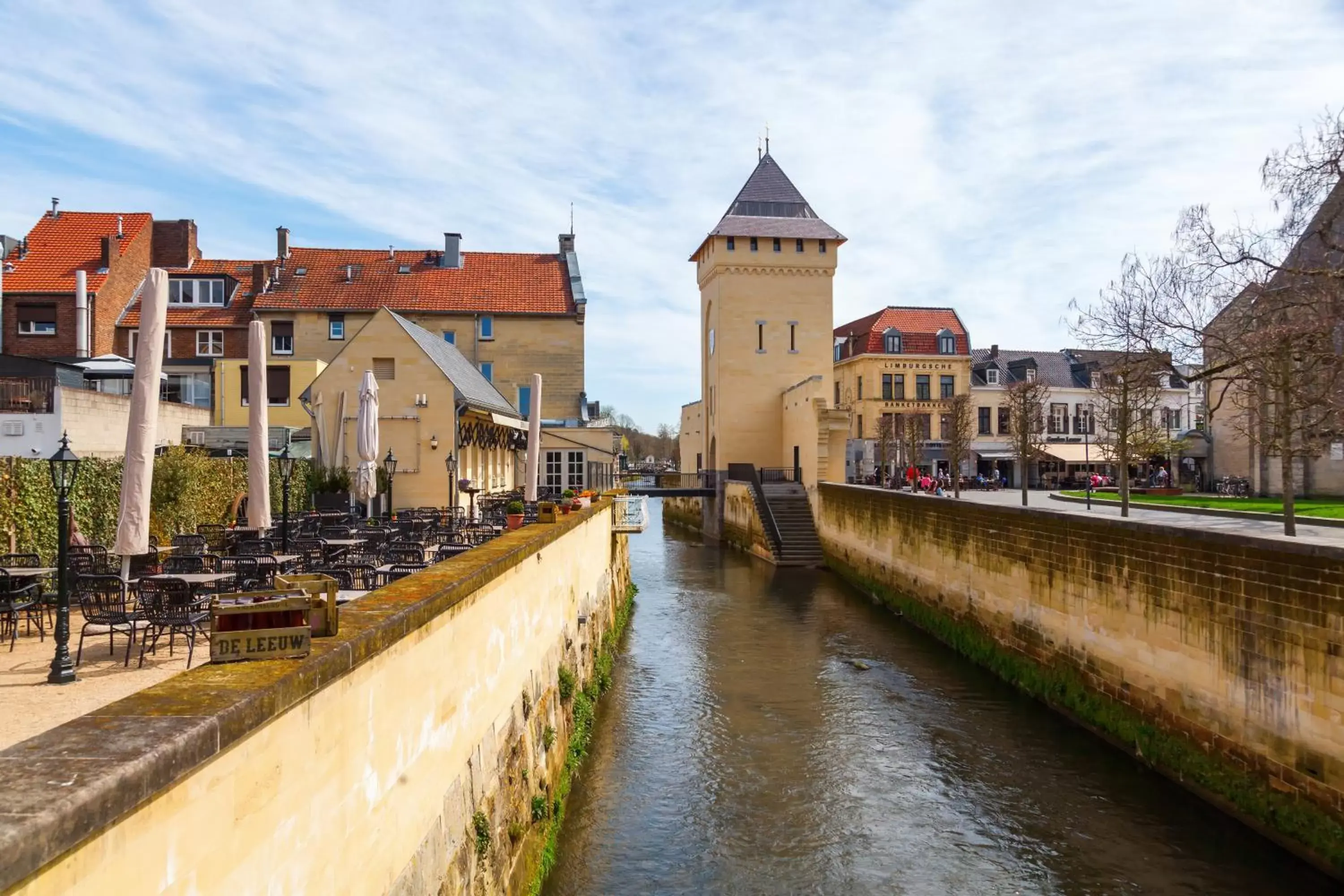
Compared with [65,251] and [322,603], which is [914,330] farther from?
[322,603]

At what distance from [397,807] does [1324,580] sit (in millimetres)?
8146

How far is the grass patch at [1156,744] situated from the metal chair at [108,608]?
33.9ft

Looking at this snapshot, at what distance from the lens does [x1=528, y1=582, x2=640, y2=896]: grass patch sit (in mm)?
8203

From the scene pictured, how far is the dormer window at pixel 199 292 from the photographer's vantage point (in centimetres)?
3950

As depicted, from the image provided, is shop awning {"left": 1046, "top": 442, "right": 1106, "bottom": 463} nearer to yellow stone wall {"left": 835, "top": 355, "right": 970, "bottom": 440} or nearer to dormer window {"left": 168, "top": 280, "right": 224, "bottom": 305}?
yellow stone wall {"left": 835, "top": 355, "right": 970, "bottom": 440}

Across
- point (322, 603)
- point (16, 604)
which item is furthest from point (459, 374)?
point (322, 603)

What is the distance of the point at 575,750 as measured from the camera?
→ 11.0 metres

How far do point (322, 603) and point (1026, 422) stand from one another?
97.5 ft

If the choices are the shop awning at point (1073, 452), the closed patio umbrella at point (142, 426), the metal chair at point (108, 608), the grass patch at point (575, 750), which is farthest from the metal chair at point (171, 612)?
the shop awning at point (1073, 452)

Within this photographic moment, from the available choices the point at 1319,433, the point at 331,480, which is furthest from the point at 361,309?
the point at 1319,433

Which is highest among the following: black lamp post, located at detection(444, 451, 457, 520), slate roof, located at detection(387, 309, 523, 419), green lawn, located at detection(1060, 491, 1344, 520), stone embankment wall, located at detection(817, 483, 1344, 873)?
slate roof, located at detection(387, 309, 523, 419)

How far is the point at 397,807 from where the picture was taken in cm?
462

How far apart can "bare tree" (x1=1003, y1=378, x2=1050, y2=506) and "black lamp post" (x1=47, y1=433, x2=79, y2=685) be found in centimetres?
2167

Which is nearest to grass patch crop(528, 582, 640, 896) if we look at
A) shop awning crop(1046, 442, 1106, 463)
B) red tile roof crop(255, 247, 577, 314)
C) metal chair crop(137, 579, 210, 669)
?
metal chair crop(137, 579, 210, 669)
